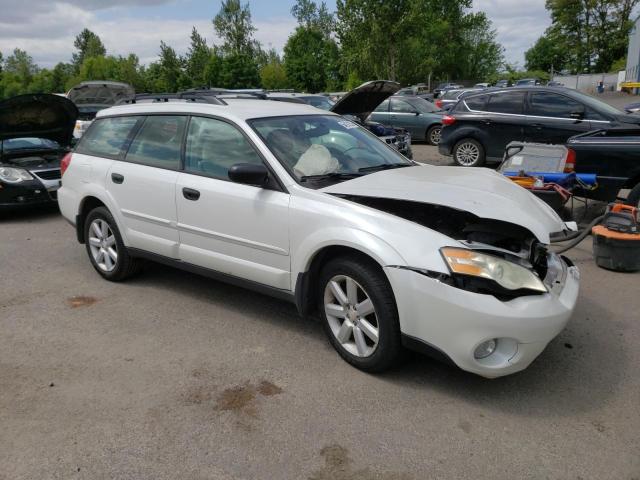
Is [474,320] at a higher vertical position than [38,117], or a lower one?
lower

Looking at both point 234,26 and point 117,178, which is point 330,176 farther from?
point 234,26

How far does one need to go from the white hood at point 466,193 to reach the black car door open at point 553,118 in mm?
6296

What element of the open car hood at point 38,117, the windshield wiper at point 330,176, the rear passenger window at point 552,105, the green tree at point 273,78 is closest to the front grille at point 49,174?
the open car hood at point 38,117

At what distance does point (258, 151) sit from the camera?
3986mm

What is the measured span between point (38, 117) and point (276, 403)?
6.80 meters

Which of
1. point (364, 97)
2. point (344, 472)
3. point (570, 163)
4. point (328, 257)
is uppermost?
point (364, 97)

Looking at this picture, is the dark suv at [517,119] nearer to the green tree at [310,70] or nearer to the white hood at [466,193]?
the white hood at [466,193]

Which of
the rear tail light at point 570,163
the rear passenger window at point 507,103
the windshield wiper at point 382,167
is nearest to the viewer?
the windshield wiper at point 382,167

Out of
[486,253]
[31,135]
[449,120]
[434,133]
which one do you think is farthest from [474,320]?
[434,133]

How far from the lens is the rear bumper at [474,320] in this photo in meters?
2.95

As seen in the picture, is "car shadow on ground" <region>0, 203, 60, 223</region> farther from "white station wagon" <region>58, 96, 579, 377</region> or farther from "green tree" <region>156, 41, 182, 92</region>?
"green tree" <region>156, 41, 182, 92</region>

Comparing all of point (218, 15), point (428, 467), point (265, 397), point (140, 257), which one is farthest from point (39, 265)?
point (218, 15)

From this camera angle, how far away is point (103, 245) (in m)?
5.30

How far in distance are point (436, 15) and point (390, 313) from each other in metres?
78.3
